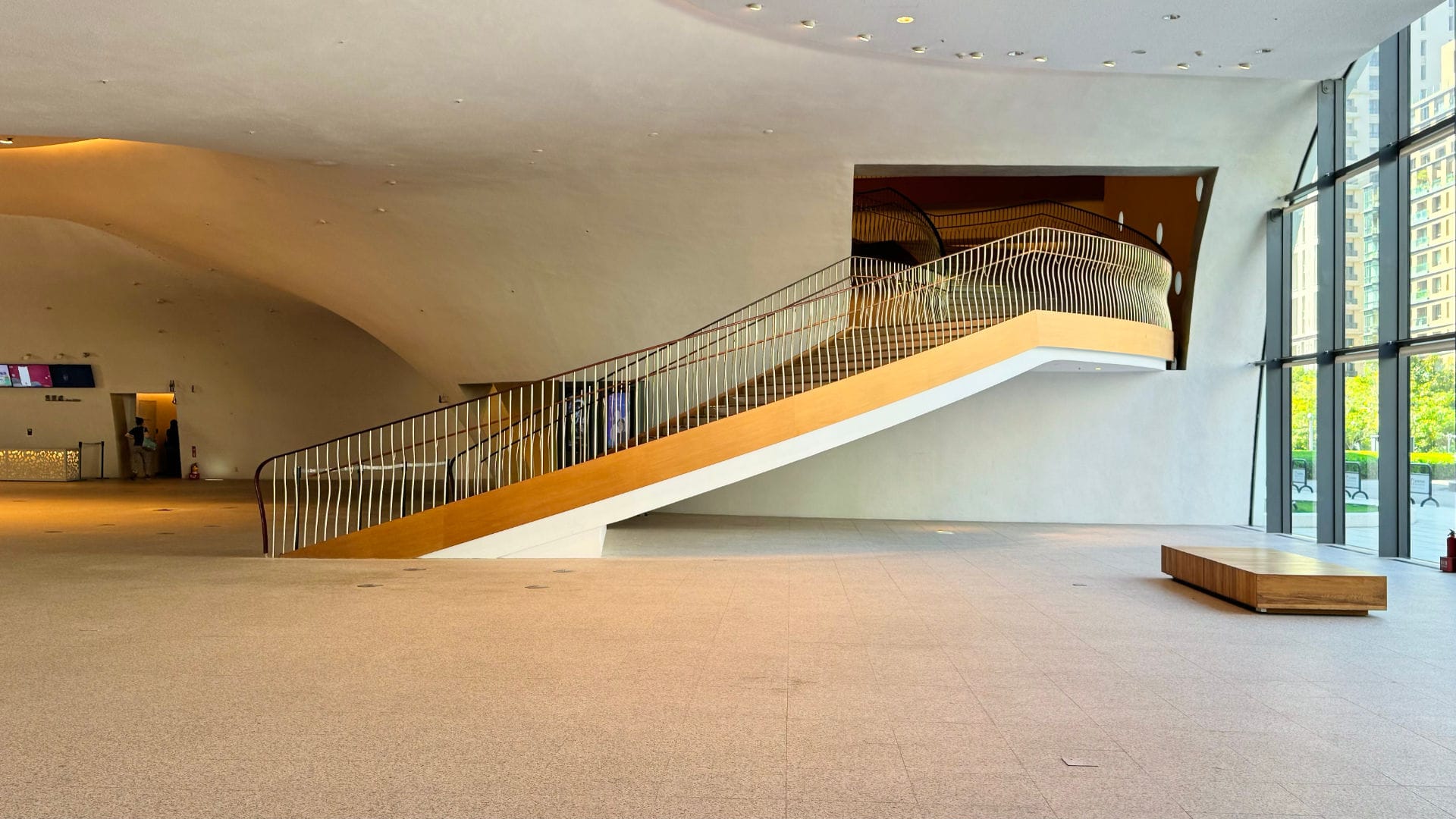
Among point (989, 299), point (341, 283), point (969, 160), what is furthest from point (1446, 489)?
point (341, 283)

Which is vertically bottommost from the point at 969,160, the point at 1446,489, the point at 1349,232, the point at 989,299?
the point at 1446,489

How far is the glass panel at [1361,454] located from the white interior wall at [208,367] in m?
Answer: 17.6

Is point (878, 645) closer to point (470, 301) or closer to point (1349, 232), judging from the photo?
point (1349, 232)

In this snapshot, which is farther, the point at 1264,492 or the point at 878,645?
the point at 1264,492

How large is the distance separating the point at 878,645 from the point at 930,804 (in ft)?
8.89

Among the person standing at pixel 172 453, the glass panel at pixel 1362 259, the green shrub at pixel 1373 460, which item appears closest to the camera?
the green shrub at pixel 1373 460

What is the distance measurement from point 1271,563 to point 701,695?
5571 millimetres

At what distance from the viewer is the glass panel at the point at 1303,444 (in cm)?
1387

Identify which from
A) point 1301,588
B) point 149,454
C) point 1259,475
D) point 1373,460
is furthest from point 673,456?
point 149,454

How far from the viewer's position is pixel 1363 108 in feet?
40.7

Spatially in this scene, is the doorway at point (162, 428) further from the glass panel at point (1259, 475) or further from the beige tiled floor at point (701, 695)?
the glass panel at point (1259, 475)

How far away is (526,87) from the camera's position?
394 inches

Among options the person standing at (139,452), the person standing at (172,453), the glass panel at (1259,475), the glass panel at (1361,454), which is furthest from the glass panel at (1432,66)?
the person standing at (172,453)

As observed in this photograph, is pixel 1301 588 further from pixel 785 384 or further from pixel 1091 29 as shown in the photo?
pixel 785 384
